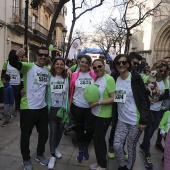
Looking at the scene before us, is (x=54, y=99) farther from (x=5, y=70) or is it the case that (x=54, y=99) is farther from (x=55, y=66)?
(x=5, y=70)

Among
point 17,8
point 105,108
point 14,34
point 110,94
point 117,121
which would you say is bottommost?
point 117,121

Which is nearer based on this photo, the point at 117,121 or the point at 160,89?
the point at 117,121

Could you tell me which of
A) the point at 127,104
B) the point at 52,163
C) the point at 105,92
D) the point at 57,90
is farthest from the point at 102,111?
the point at 52,163

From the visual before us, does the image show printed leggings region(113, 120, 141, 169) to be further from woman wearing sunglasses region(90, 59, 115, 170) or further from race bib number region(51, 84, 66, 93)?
race bib number region(51, 84, 66, 93)

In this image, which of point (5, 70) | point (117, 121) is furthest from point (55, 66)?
point (5, 70)

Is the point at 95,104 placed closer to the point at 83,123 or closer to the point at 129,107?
the point at 129,107

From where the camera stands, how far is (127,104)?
297cm

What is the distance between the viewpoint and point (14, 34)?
17.2 meters

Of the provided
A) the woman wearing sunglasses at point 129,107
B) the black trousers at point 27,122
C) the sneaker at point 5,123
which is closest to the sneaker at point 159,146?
the woman wearing sunglasses at point 129,107

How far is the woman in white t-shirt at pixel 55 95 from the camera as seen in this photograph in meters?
3.39

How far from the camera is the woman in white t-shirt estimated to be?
3.39 m

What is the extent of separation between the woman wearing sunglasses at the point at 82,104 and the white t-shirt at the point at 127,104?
65 centimetres

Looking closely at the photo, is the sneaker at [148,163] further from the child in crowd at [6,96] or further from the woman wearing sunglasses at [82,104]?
the child in crowd at [6,96]

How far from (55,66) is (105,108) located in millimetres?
1053
